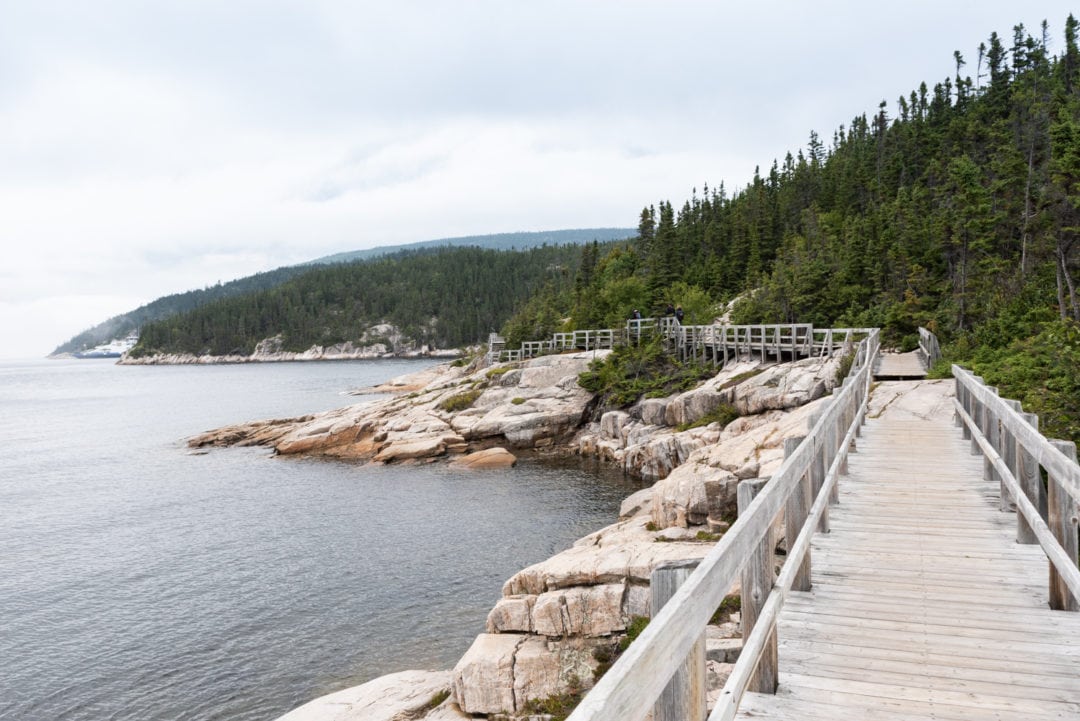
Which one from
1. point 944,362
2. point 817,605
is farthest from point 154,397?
point 817,605

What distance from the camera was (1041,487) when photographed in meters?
7.14

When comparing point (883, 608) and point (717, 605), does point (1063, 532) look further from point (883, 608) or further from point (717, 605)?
point (717, 605)

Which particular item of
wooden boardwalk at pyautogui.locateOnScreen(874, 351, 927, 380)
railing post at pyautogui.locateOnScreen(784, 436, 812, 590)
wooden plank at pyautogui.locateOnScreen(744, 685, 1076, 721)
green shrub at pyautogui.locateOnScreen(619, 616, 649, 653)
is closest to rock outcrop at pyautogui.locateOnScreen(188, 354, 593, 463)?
wooden boardwalk at pyautogui.locateOnScreen(874, 351, 927, 380)

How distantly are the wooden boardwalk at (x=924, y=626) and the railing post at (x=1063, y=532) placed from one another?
141 mm

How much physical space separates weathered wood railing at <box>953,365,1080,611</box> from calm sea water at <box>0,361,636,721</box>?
37.0 ft

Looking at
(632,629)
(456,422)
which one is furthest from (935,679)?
(456,422)

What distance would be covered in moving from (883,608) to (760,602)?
2.11 m

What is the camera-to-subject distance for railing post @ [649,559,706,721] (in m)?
2.63

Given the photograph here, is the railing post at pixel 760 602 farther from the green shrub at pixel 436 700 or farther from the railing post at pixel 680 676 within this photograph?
the green shrub at pixel 436 700

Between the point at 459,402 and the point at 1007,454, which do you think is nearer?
the point at 1007,454

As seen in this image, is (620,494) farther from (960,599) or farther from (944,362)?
(960,599)

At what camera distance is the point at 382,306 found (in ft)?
641

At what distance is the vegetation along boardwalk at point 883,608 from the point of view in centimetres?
279

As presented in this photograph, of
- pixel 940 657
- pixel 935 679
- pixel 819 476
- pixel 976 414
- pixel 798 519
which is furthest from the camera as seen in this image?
pixel 976 414
